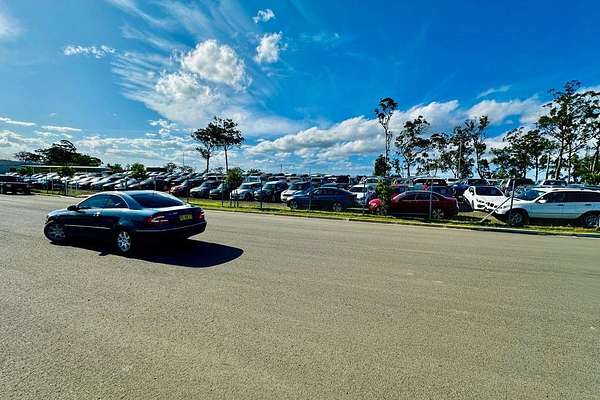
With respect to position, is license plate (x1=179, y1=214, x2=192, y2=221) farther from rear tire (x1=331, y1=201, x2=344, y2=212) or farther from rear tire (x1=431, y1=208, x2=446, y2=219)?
rear tire (x1=431, y1=208, x2=446, y2=219)

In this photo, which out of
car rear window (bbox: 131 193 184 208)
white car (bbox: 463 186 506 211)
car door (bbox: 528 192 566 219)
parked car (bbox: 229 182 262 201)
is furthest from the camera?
parked car (bbox: 229 182 262 201)

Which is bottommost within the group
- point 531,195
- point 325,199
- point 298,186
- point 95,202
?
point 325,199

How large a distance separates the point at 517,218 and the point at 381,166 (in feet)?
130

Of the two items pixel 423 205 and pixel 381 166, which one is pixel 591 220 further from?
Result: pixel 381 166

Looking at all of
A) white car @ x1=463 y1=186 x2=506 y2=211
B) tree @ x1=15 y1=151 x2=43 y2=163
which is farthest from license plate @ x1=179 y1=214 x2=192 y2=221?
tree @ x1=15 y1=151 x2=43 y2=163

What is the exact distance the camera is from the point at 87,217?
7012 mm

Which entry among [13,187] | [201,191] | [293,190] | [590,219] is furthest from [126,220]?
[13,187]

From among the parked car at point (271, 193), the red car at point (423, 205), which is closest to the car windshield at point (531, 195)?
the red car at point (423, 205)

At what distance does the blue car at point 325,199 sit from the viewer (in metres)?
17.1

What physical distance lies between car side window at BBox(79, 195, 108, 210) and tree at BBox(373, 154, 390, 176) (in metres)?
46.5

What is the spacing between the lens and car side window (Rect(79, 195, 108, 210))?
713cm

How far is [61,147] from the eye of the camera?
98688 mm

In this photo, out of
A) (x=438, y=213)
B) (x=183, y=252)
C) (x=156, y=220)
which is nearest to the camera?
(x=156, y=220)

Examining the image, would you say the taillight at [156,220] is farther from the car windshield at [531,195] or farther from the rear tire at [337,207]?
the car windshield at [531,195]
